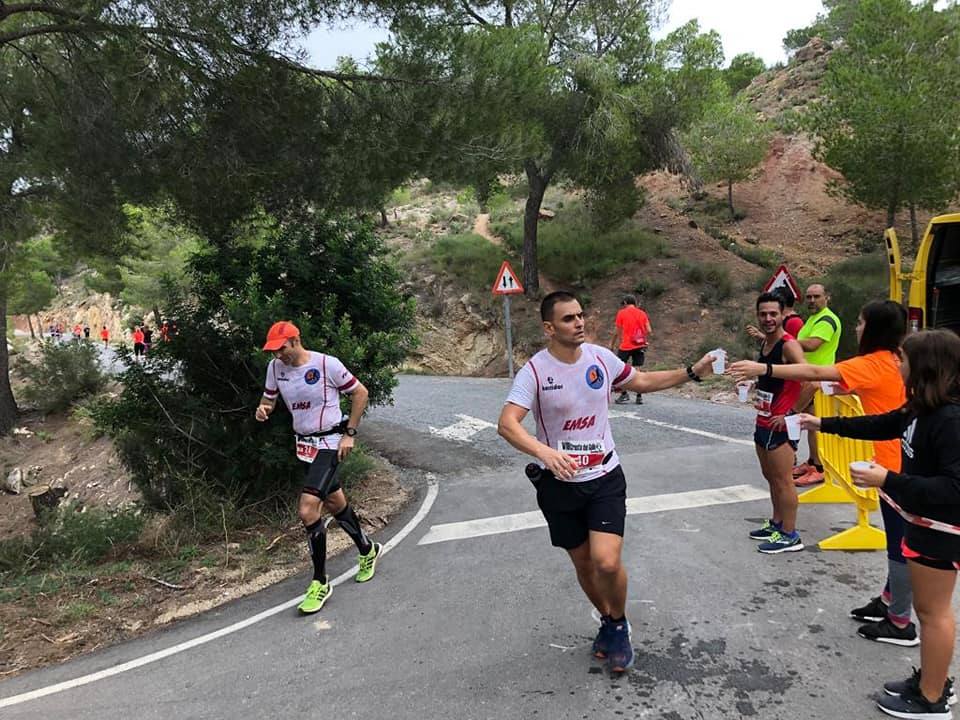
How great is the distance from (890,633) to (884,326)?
168cm

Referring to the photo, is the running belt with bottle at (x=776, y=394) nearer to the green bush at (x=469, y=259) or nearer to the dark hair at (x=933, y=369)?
the dark hair at (x=933, y=369)

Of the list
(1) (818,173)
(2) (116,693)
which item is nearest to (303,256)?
(2) (116,693)

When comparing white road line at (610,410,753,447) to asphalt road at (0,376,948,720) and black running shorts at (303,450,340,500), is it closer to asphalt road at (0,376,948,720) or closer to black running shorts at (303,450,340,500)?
asphalt road at (0,376,948,720)

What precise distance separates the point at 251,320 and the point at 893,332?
529 cm

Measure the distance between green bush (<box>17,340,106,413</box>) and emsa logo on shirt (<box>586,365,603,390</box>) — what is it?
19.7 meters

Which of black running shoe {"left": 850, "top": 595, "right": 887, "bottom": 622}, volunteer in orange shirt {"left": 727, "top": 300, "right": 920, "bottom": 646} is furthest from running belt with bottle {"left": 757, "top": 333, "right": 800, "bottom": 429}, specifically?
black running shoe {"left": 850, "top": 595, "right": 887, "bottom": 622}

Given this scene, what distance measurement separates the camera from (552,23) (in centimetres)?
1984

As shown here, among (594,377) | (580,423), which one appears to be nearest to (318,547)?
(580,423)

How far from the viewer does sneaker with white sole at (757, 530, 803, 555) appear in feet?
15.6

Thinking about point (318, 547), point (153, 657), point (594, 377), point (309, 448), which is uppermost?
point (594, 377)

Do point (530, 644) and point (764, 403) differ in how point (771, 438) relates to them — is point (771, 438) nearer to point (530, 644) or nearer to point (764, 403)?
point (764, 403)

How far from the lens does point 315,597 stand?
4484mm

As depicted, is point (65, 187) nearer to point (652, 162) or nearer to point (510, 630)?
point (510, 630)

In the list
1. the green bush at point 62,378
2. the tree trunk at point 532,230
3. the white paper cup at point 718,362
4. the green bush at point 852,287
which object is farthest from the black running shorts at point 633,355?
the green bush at point 62,378
